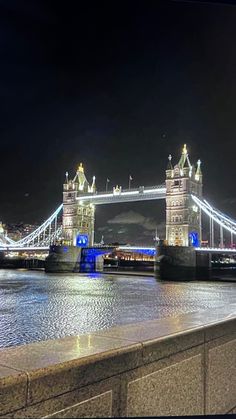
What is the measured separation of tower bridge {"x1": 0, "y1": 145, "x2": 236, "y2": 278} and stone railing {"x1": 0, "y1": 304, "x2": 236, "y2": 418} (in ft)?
164

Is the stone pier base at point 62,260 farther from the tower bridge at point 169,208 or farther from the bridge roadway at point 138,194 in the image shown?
the bridge roadway at point 138,194

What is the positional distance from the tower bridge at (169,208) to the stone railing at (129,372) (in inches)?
1965

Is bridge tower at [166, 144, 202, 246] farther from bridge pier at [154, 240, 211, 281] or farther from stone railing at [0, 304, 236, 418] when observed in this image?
stone railing at [0, 304, 236, 418]

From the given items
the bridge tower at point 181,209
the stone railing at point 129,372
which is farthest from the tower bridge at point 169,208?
the stone railing at point 129,372

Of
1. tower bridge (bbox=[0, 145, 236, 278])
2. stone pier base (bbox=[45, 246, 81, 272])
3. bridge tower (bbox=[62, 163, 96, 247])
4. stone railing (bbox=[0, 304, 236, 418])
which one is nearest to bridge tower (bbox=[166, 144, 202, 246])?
tower bridge (bbox=[0, 145, 236, 278])

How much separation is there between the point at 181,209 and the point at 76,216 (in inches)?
803

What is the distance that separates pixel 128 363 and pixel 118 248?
54009mm

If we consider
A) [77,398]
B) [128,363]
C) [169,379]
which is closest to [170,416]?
[169,379]

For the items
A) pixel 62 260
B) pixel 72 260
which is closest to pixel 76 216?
pixel 72 260

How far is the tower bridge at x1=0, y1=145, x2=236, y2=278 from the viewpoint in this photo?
197 ft

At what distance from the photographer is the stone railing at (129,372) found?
1.74 meters

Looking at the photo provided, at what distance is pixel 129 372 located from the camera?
2180 mm

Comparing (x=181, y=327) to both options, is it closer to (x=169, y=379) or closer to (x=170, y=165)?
(x=169, y=379)

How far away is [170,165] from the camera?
67.7 meters
